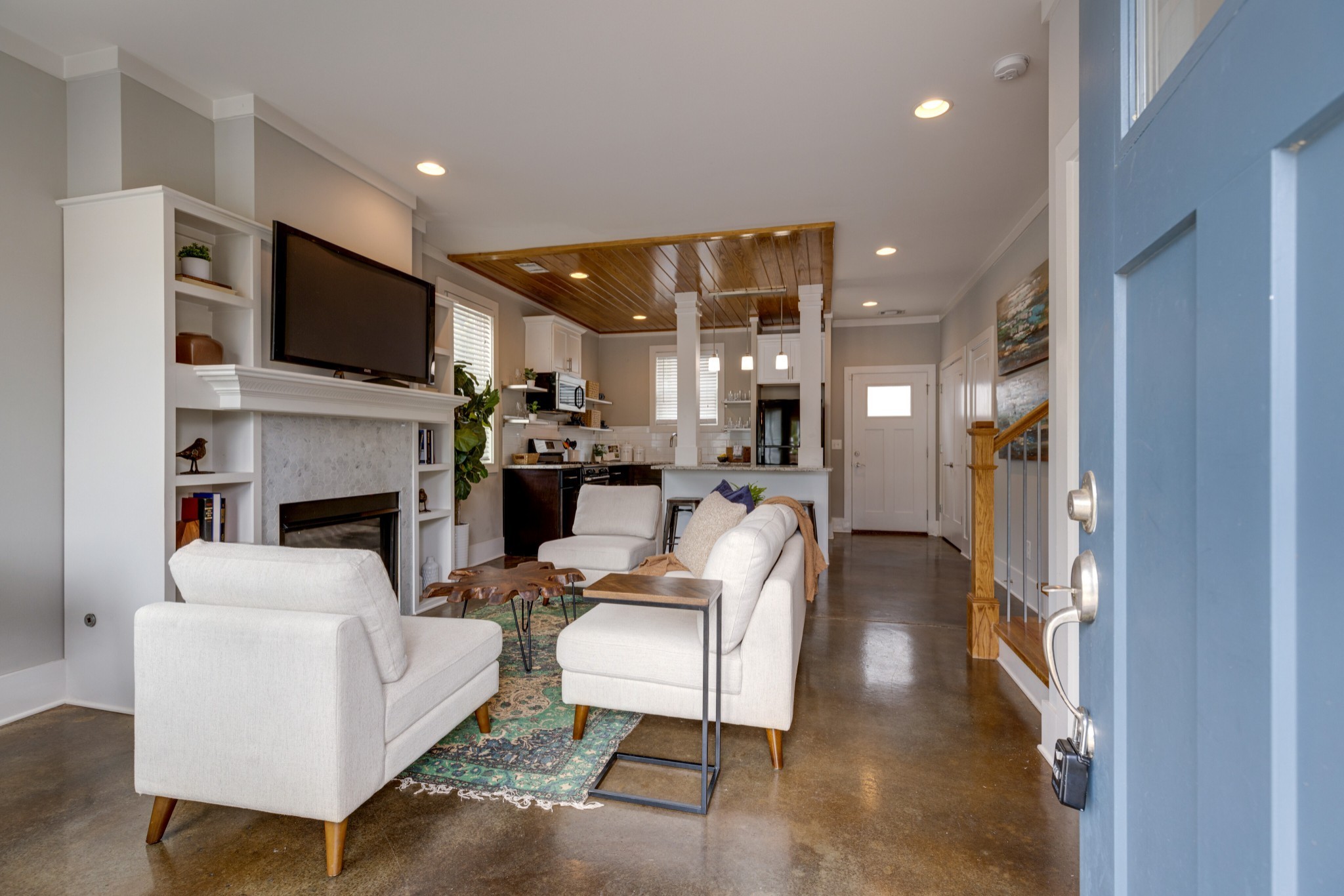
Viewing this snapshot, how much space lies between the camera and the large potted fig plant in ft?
16.5

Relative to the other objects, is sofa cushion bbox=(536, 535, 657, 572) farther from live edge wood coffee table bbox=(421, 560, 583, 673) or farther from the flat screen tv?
the flat screen tv

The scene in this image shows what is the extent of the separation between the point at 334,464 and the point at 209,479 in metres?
0.71

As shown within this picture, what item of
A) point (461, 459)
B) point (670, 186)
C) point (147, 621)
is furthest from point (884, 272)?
point (147, 621)

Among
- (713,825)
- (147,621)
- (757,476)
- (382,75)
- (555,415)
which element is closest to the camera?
(147,621)

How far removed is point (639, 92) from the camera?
10.0 feet

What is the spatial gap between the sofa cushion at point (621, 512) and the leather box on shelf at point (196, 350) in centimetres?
263

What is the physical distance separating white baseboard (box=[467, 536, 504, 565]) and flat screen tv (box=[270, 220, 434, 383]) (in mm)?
2209

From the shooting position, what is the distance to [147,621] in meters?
1.80

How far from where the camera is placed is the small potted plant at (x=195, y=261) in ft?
9.66

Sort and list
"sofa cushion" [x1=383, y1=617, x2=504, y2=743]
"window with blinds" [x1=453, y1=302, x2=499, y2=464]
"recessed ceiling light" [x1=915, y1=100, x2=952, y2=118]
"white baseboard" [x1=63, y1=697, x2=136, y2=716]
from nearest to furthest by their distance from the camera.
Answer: "sofa cushion" [x1=383, y1=617, x2=504, y2=743] → "white baseboard" [x1=63, y1=697, x2=136, y2=716] → "recessed ceiling light" [x1=915, y1=100, x2=952, y2=118] → "window with blinds" [x1=453, y1=302, x2=499, y2=464]

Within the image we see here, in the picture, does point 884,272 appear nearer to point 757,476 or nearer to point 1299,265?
point 757,476

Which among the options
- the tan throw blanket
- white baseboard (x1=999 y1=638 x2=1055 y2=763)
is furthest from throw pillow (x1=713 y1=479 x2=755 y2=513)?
white baseboard (x1=999 y1=638 x2=1055 y2=763)

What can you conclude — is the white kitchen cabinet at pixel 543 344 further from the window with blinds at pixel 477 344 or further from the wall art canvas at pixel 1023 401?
the wall art canvas at pixel 1023 401

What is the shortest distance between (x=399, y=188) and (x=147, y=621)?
317cm
